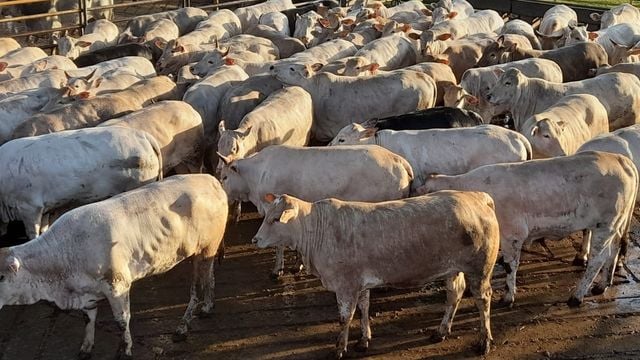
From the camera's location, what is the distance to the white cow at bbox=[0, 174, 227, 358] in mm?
8406


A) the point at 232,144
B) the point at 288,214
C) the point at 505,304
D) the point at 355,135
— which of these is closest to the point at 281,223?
the point at 288,214

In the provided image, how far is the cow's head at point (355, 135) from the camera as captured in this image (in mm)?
11375

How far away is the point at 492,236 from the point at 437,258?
59cm

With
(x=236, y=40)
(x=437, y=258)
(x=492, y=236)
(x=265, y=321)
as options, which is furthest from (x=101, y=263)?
(x=236, y=40)

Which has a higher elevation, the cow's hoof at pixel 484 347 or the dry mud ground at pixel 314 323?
the cow's hoof at pixel 484 347

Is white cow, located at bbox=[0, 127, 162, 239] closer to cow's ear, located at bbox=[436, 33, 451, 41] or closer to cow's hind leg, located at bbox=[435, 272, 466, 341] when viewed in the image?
cow's hind leg, located at bbox=[435, 272, 466, 341]

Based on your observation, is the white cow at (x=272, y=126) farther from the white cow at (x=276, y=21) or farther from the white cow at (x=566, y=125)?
the white cow at (x=276, y=21)

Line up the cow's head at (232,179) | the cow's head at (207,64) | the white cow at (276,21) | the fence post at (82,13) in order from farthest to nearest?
1. the white cow at (276,21)
2. the fence post at (82,13)
3. the cow's head at (207,64)
4. the cow's head at (232,179)

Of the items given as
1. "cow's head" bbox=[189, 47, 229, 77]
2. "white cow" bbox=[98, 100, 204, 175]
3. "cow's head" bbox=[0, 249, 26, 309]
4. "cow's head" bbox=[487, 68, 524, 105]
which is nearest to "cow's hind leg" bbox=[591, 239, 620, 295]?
"cow's head" bbox=[487, 68, 524, 105]

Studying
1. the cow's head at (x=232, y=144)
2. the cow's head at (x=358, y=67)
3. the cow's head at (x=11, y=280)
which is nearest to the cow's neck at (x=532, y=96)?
the cow's head at (x=358, y=67)

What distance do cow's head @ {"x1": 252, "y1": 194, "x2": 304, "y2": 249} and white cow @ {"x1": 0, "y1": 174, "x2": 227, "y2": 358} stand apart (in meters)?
0.69

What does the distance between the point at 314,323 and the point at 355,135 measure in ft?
9.47

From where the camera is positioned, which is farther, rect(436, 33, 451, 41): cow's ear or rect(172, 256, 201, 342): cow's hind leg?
rect(436, 33, 451, 41): cow's ear

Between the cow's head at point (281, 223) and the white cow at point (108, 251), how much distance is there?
2.27 ft
